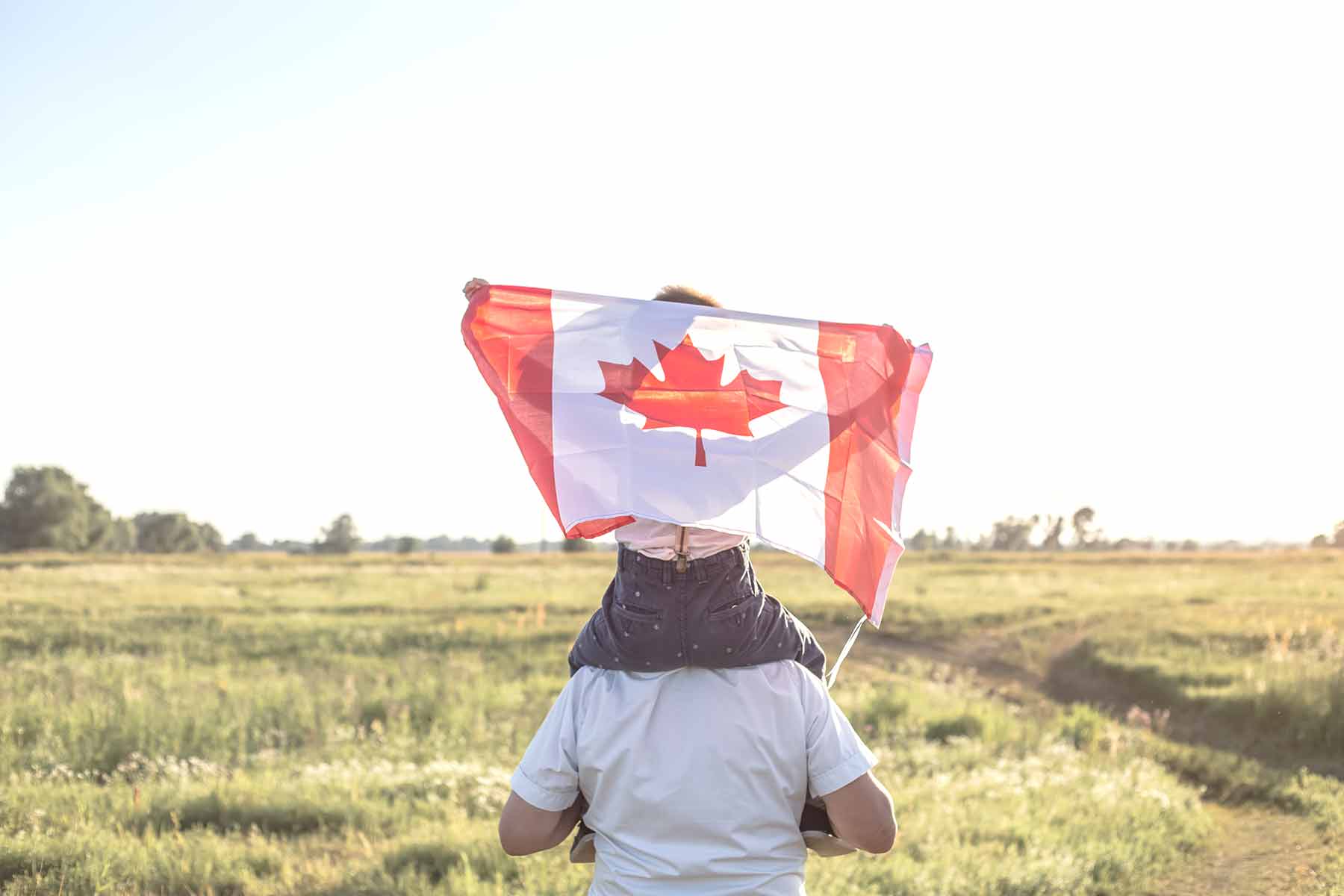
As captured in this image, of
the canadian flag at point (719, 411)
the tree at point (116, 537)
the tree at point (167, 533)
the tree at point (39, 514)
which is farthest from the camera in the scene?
the tree at point (167, 533)

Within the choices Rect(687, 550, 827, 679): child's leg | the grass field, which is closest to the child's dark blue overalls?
Rect(687, 550, 827, 679): child's leg

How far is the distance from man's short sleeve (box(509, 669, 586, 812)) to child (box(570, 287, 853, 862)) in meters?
0.17

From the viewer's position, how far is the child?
8.22 feet

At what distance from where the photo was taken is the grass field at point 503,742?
6012 mm

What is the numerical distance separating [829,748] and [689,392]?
1027mm

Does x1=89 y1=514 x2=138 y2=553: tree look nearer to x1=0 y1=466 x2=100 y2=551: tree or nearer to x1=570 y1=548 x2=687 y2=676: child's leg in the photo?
x1=0 y1=466 x2=100 y2=551: tree

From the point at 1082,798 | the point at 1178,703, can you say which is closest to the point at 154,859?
the point at 1082,798

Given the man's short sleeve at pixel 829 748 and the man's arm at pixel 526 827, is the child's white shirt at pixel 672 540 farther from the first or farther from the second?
the man's arm at pixel 526 827

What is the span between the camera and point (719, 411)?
2.91 m

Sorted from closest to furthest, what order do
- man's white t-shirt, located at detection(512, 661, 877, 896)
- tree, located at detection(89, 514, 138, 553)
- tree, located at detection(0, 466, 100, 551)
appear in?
man's white t-shirt, located at detection(512, 661, 877, 896) < tree, located at detection(0, 466, 100, 551) < tree, located at detection(89, 514, 138, 553)

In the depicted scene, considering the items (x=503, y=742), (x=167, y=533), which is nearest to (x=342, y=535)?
(x=167, y=533)

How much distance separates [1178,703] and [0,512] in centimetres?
11119

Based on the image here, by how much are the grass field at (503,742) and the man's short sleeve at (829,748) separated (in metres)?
3.55

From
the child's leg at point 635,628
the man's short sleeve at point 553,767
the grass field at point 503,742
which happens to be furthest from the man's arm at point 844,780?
the grass field at point 503,742
